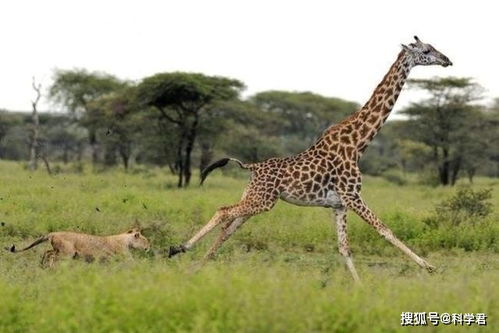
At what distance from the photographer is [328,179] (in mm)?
7781

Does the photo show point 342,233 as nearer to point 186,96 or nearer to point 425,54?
point 425,54

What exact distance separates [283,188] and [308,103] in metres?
35.5

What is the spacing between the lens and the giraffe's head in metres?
8.16

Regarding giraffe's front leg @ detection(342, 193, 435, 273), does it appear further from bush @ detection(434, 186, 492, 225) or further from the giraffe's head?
bush @ detection(434, 186, 492, 225)

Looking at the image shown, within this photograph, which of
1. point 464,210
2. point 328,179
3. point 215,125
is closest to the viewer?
point 328,179

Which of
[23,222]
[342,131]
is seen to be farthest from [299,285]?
[23,222]

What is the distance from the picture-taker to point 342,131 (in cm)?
807

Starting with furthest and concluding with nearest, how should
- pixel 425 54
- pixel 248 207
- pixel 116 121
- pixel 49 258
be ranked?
pixel 116 121 < pixel 425 54 < pixel 49 258 < pixel 248 207

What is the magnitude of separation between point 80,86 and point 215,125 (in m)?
17.5

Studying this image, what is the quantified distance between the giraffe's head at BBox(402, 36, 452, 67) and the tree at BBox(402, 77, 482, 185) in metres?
22.0

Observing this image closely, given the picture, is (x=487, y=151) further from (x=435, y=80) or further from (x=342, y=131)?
(x=342, y=131)

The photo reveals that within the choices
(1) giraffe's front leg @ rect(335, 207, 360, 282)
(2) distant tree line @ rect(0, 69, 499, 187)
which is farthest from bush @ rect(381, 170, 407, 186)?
(1) giraffe's front leg @ rect(335, 207, 360, 282)

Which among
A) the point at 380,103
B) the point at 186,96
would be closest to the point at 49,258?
the point at 380,103

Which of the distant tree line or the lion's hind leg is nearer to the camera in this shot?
the lion's hind leg
